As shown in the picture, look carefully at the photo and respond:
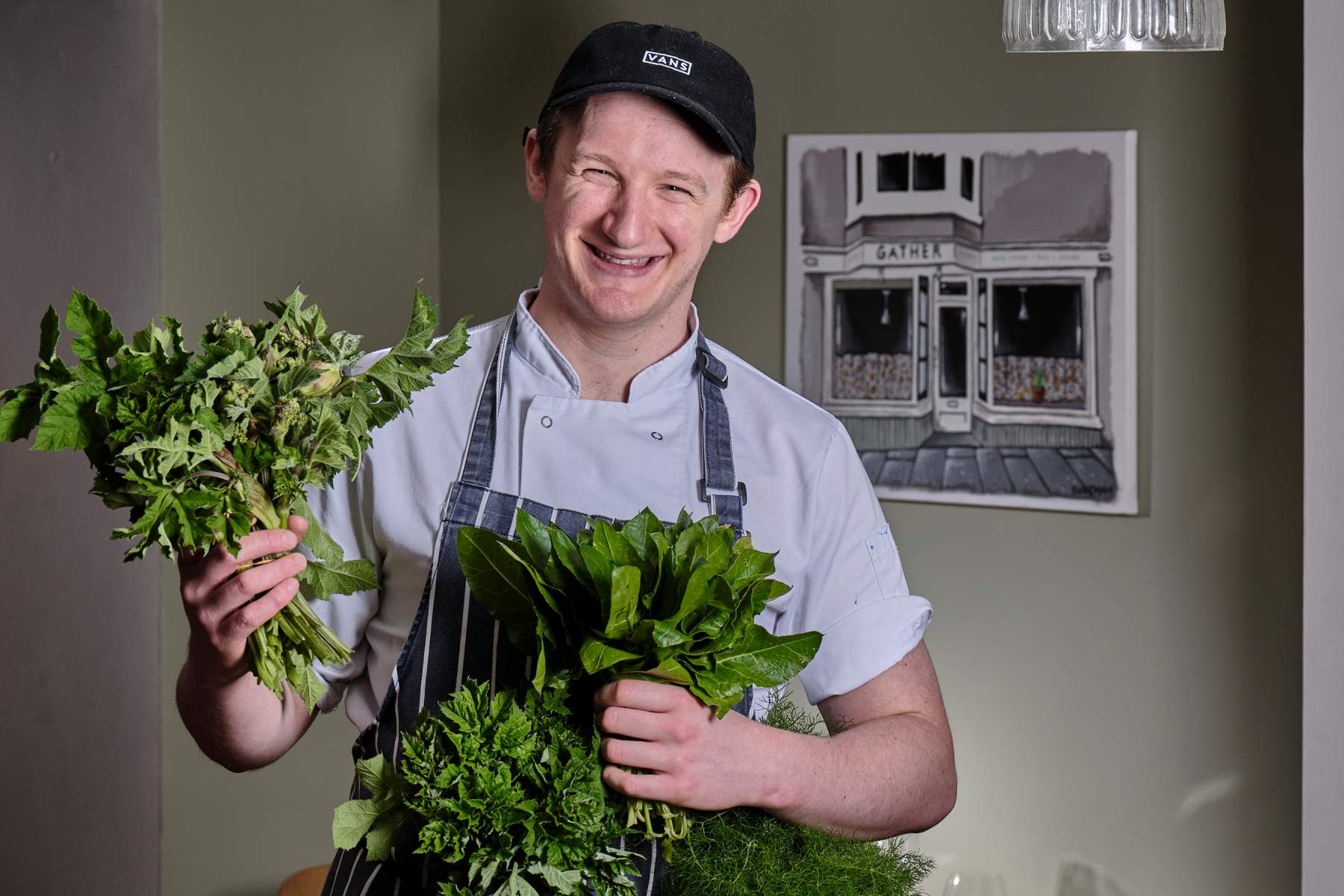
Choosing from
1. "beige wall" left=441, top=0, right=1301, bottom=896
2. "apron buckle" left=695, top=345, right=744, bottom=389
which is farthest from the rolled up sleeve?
"beige wall" left=441, top=0, right=1301, bottom=896

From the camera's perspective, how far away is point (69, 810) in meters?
2.35

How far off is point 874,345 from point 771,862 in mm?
1915

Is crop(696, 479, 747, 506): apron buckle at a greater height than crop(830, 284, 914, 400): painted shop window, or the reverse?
crop(830, 284, 914, 400): painted shop window

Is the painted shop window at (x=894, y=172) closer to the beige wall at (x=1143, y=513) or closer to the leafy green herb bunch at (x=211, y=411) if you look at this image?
the beige wall at (x=1143, y=513)

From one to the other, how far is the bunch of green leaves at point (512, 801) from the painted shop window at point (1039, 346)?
1.96m

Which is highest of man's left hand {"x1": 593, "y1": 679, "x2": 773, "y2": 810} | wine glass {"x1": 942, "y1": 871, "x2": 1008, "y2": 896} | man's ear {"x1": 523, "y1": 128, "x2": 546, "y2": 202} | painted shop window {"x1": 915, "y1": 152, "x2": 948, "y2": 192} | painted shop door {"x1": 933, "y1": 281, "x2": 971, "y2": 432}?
painted shop window {"x1": 915, "y1": 152, "x2": 948, "y2": 192}

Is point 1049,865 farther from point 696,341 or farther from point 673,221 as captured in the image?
point 673,221

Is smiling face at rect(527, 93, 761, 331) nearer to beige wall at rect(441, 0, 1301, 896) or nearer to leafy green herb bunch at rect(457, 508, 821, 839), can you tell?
leafy green herb bunch at rect(457, 508, 821, 839)

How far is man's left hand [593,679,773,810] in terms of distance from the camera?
3.66 ft

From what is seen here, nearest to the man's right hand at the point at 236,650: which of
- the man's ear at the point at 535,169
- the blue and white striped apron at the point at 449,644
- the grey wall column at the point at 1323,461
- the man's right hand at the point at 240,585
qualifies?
the man's right hand at the point at 240,585

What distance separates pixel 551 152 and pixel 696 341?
0.29m

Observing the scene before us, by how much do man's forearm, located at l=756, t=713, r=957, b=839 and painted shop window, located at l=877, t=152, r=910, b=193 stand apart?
1738 millimetres

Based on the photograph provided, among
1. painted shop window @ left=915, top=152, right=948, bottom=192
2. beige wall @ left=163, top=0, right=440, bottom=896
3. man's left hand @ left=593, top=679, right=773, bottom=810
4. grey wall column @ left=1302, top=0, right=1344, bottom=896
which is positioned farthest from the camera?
painted shop window @ left=915, top=152, right=948, bottom=192

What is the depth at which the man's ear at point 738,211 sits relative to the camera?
150 cm
